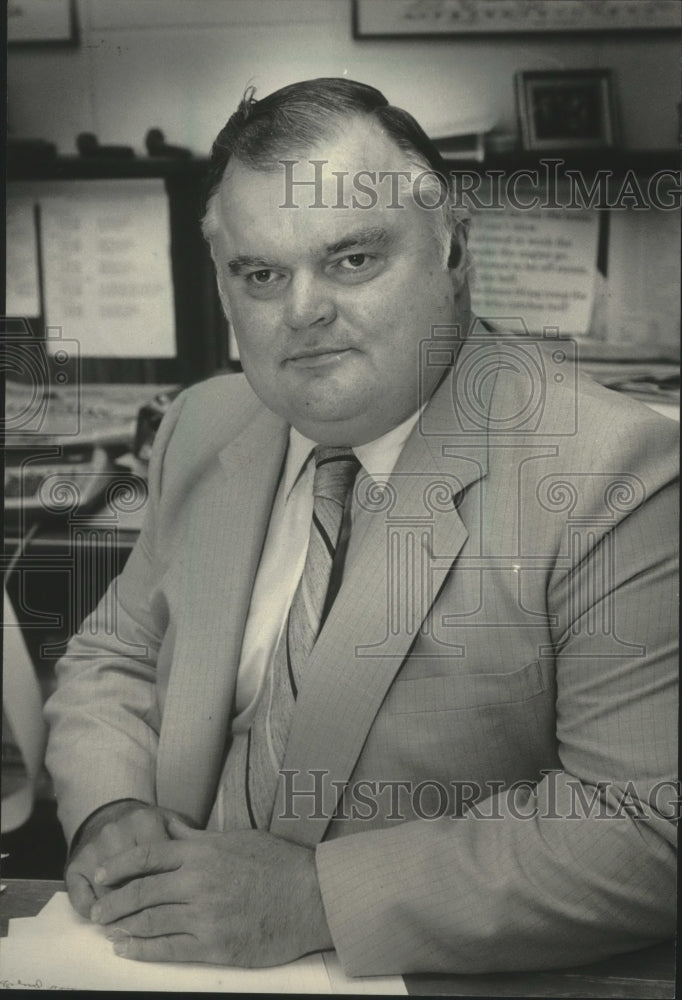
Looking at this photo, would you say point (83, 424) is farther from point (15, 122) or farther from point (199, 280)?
point (15, 122)

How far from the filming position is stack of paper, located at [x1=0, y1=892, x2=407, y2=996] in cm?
164

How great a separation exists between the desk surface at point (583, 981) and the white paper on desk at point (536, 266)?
3.19 feet

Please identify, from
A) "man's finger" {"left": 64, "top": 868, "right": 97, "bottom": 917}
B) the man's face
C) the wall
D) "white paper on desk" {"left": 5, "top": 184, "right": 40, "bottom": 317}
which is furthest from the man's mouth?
"man's finger" {"left": 64, "top": 868, "right": 97, "bottom": 917}

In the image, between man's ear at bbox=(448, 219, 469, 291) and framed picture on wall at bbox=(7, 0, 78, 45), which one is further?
framed picture on wall at bbox=(7, 0, 78, 45)

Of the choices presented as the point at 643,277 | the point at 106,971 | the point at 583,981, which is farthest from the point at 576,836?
the point at 643,277

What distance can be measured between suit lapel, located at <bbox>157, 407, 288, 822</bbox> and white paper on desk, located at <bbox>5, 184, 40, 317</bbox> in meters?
0.41

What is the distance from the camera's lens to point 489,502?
1.68 m

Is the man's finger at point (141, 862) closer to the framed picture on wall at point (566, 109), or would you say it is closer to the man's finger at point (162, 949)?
the man's finger at point (162, 949)

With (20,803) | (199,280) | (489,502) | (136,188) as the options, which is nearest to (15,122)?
(136,188)

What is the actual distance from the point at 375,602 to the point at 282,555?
17cm

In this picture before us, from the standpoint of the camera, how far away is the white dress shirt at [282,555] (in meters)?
1.70

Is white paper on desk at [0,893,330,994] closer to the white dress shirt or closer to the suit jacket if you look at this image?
the suit jacket

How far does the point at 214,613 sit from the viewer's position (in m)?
1.72

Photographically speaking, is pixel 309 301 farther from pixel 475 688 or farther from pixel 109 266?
pixel 475 688
